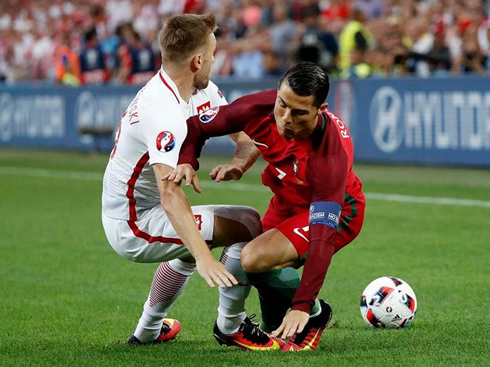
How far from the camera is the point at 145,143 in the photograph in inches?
211

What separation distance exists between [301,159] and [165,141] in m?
0.77

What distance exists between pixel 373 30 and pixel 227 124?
12.5 metres

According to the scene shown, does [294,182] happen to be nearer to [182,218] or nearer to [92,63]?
[182,218]

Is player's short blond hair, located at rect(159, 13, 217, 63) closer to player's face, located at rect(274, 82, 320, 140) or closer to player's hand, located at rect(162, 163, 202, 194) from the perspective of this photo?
player's face, located at rect(274, 82, 320, 140)

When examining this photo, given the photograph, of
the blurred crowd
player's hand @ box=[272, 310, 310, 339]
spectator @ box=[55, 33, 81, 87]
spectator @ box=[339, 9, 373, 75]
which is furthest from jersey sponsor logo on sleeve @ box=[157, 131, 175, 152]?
spectator @ box=[55, 33, 81, 87]

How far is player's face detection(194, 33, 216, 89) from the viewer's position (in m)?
5.51

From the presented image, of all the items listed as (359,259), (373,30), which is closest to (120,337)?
(359,259)

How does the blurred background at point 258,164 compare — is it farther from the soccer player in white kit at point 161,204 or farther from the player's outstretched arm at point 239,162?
the player's outstretched arm at point 239,162

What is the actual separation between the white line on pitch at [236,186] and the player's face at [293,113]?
22.7ft

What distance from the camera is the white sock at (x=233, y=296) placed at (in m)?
5.48

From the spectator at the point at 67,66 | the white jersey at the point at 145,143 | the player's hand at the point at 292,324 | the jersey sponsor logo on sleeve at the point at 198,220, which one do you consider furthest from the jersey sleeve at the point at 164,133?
the spectator at the point at 67,66

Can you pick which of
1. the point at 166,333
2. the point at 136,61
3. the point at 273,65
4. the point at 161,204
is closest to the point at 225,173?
the point at 161,204

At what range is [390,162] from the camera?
1622 centimetres

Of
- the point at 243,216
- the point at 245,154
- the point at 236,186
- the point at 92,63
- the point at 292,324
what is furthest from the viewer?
the point at 92,63
